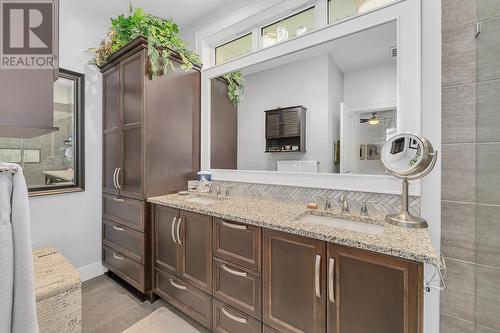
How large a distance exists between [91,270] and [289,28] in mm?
3264

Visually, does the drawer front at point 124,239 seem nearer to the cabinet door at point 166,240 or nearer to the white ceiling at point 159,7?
the cabinet door at point 166,240

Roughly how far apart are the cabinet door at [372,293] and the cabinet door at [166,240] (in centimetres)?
127

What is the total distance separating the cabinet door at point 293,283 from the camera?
1.20m

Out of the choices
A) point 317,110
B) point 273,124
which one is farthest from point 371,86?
→ point 273,124

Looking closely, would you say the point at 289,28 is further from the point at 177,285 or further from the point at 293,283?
the point at 177,285

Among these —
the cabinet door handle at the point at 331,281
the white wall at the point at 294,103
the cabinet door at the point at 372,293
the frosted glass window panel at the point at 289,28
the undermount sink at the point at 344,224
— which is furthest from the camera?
the frosted glass window panel at the point at 289,28

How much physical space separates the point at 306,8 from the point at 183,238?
7.10 ft

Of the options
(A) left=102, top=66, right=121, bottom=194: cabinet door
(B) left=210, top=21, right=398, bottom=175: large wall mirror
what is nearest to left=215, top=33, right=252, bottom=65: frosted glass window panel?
(B) left=210, top=21, right=398, bottom=175: large wall mirror

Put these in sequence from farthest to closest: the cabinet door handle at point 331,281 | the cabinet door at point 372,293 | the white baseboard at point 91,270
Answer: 1. the white baseboard at point 91,270
2. the cabinet door handle at point 331,281
3. the cabinet door at point 372,293

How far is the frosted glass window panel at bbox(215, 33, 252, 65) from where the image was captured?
7.89ft

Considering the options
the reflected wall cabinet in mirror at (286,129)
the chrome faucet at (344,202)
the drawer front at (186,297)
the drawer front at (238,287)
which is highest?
the reflected wall cabinet in mirror at (286,129)

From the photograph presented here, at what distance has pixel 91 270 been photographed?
2.62 metres

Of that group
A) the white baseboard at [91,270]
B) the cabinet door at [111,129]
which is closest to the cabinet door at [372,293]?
the cabinet door at [111,129]

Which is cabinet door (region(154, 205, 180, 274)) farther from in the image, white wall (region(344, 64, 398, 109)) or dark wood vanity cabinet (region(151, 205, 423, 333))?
white wall (region(344, 64, 398, 109))
